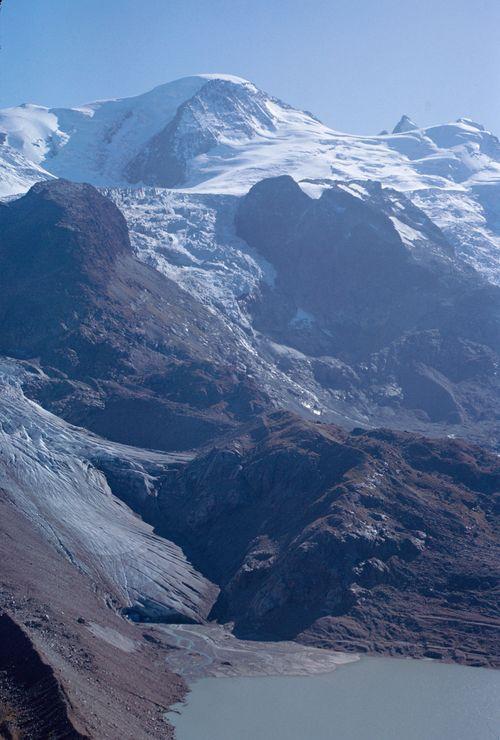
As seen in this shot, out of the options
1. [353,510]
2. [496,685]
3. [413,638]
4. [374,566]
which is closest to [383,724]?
[496,685]

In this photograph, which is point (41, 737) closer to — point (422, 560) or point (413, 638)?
point (413, 638)

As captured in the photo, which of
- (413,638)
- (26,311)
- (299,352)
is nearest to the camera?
(413,638)

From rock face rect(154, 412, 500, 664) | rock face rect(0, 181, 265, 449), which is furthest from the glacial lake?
rock face rect(0, 181, 265, 449)

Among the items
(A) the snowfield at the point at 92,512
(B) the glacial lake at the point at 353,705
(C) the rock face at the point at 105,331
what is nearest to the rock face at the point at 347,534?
(A) the snowfield at the point at 92,512

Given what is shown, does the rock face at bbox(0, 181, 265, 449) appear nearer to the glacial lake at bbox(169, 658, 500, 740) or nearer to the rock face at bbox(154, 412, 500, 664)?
the rock face at bbox(154, 412, 500, 664)

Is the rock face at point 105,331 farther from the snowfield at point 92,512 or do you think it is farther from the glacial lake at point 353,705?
the glacial lake at point 353,705

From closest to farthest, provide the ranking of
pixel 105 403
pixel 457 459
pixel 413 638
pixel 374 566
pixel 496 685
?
pixel 496 685, pixel 413 638, pixel 374 566, pixel 457 459, pixel 105 403

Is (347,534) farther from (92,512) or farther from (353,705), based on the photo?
(353,705)
